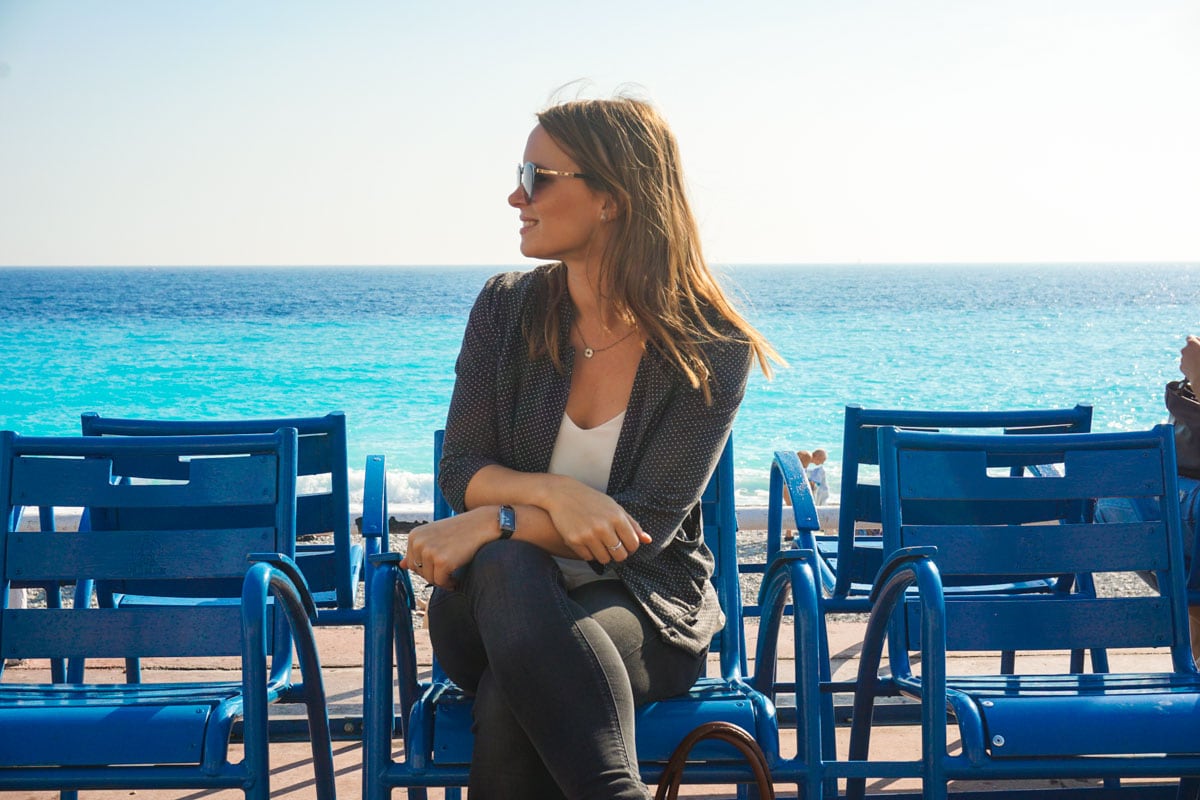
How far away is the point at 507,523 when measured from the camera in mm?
2172

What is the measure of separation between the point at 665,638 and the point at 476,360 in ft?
2.34

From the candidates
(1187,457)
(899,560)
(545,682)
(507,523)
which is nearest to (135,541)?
(507,523)

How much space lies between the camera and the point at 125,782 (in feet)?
6.61

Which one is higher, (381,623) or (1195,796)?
(381,623)

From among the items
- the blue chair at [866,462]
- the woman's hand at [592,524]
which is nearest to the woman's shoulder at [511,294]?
the woman's hand at [592,524]

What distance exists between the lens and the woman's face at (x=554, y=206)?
8.03 feet

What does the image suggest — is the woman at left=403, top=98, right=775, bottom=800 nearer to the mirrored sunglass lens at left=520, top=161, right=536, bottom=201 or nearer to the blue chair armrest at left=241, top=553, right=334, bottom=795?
the mirrored sunglass lens at left=520, top=161, right=536, bottom=201

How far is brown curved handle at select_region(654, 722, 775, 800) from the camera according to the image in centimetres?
195

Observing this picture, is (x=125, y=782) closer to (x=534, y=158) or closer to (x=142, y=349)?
(x=534, y=158)

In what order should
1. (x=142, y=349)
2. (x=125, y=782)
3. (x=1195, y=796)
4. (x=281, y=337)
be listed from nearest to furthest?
1. (x=125, y=782)
2. (x=1195, y=796)
3. (x=142, y=349)
4. (x=281, y=337)

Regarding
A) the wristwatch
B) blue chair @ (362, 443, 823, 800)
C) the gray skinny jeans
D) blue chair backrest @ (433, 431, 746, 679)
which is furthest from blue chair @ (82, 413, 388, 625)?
the gray skinny jeans

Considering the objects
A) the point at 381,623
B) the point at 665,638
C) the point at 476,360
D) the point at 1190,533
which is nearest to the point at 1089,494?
the point at 1190,533

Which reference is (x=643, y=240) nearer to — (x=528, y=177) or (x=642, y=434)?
(x=528, y=177)

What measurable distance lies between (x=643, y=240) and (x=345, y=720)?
1270mm
